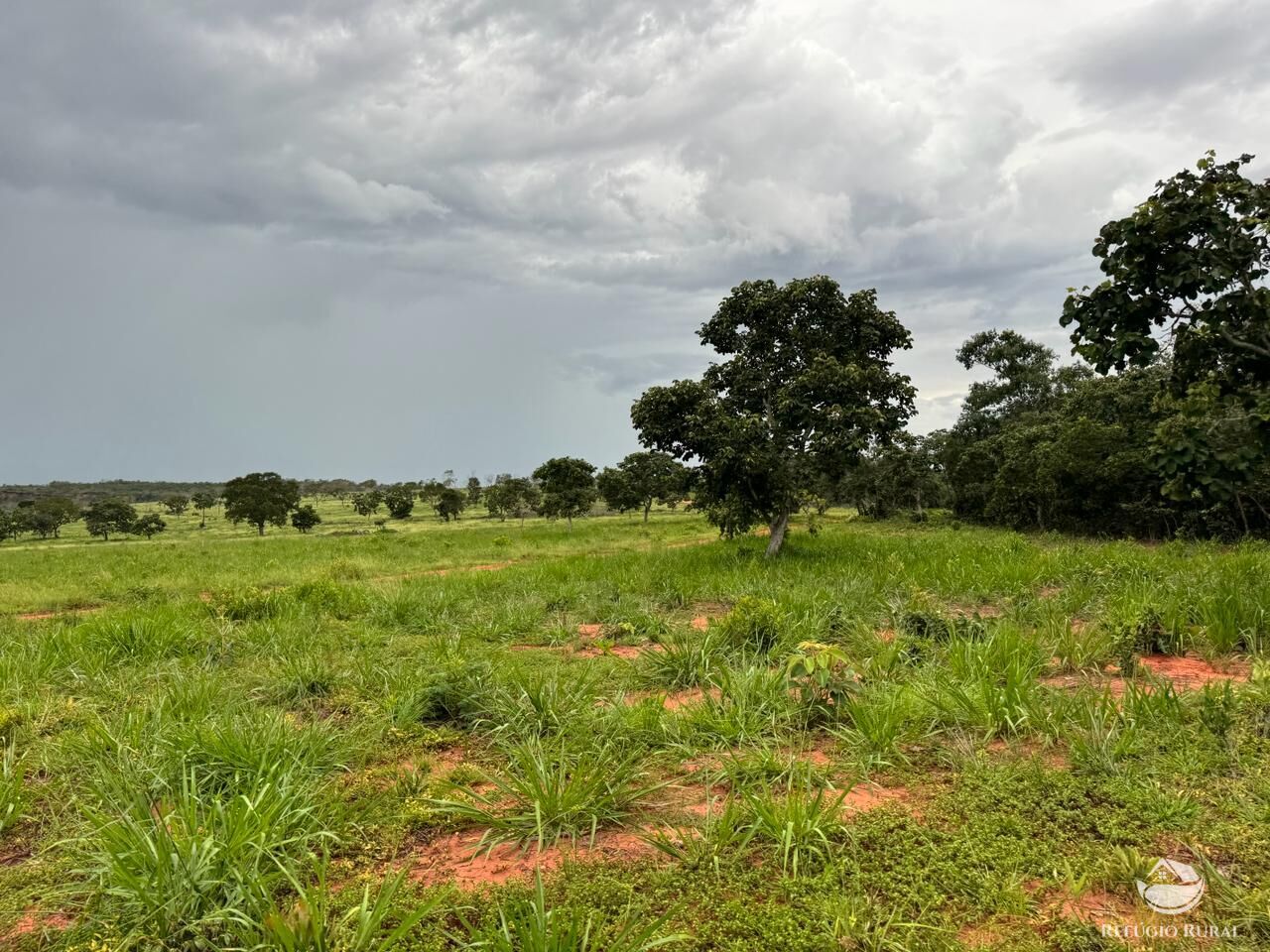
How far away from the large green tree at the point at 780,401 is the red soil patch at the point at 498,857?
12485 millimetres

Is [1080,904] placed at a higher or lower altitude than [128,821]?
lower

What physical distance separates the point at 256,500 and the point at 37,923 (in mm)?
63931

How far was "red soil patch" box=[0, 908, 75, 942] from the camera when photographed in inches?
116

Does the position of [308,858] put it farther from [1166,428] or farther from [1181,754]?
[1166,428]

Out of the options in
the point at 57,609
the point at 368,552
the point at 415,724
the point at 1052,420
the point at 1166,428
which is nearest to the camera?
the point at 415,724

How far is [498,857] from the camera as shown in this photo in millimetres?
3619

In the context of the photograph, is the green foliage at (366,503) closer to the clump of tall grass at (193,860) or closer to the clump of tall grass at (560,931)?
the clump of tall grass at (193,860)

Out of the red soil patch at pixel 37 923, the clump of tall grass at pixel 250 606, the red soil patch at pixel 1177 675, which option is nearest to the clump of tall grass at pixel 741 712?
the red soil patch at pixel 1177 675

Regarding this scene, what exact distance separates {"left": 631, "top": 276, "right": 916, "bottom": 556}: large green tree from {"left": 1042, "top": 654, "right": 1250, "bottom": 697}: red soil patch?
9391 millimetres

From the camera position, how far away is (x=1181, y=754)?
163 inches

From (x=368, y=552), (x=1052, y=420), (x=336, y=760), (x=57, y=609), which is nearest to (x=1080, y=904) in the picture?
(x=336, y=760)

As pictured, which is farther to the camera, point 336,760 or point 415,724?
point 415,724

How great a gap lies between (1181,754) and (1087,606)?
18.0 ft

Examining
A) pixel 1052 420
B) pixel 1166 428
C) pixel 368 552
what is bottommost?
pixel 368 552
